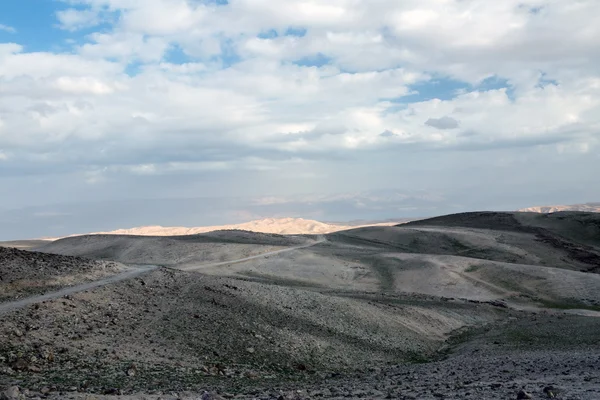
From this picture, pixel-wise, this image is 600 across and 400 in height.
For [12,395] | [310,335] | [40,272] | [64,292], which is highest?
[40,272]

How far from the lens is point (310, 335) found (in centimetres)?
2334

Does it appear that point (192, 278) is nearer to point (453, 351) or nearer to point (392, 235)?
point (453, 351)

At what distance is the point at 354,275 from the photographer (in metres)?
47.9

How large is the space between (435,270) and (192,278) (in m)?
25.3

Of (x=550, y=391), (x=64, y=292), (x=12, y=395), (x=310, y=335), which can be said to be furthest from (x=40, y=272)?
(x=550, y=391)

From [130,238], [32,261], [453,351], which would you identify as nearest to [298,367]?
[453,351]

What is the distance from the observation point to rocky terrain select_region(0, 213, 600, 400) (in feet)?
47.4

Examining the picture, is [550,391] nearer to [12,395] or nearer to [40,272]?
→ [12,395]

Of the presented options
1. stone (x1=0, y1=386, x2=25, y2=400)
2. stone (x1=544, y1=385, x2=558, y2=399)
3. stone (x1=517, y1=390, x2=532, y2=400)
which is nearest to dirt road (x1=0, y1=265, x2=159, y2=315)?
stone (x1=0, y1=386, x2=25, y2=400)

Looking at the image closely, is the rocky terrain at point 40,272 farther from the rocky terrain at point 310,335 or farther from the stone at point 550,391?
the stone at point 550,391

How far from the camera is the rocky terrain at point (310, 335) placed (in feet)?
47.4

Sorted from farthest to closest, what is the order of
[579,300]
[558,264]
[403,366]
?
[558,264]
[579,300]
[403,366]

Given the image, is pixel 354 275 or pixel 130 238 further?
pixel 130 238

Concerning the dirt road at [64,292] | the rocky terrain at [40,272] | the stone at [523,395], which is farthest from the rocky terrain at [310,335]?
the rocky terrain at [40,272]
